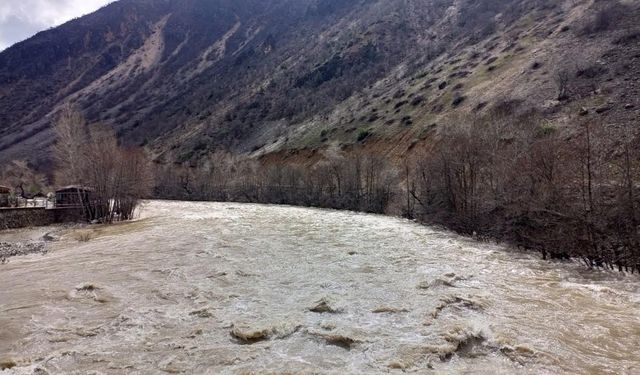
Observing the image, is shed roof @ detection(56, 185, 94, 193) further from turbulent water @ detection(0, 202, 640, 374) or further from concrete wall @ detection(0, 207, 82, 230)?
turbulent water @ detection(0, 202, 640, 374)

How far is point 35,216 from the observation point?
1489 inches

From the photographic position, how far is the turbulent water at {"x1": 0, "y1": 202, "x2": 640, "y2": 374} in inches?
357

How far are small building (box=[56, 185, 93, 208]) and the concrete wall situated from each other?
3.37ft

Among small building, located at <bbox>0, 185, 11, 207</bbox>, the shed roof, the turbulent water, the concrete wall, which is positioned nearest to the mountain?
the turbulent water

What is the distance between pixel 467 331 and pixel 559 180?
11.1 m

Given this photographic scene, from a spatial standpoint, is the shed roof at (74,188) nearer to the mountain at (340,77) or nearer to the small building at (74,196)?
the small building at (74,196)

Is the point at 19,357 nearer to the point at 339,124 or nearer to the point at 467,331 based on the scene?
the point at 467,331

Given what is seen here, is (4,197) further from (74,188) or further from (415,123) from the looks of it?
(415,123)

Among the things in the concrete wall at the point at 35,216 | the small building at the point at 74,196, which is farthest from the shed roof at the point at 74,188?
the concrete wall at the point at 35,216

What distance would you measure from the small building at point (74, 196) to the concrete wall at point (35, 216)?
1027mm

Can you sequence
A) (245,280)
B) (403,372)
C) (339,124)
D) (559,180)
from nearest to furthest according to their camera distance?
(403,372)
(245,280)
(559,180)
(339,124)

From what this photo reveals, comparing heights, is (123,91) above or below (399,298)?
above

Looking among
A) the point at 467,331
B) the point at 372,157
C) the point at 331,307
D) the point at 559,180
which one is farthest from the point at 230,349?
the point at 372,157

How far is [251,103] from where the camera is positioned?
109500 mm
